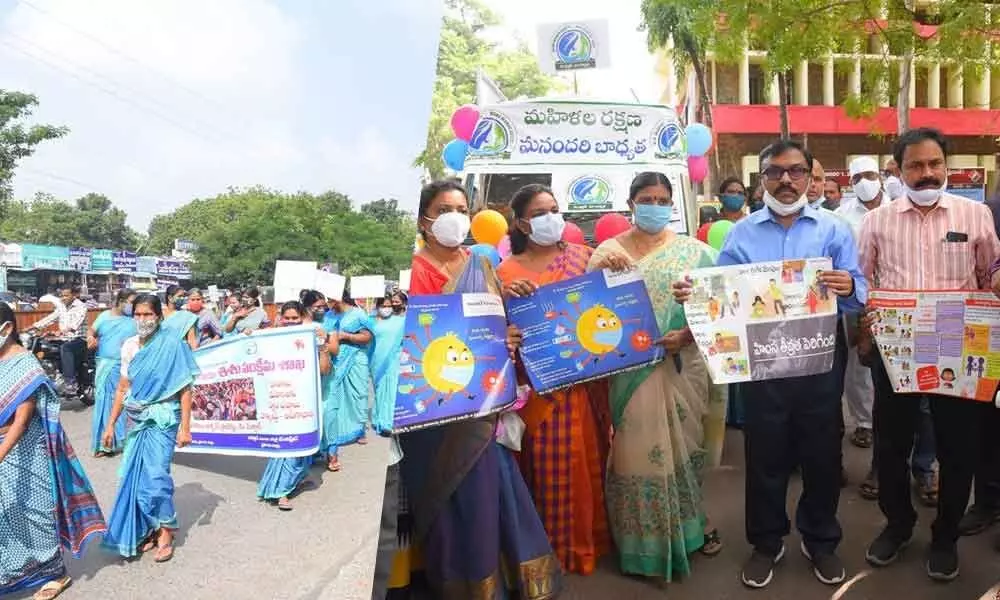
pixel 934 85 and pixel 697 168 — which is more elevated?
pixel 934 85

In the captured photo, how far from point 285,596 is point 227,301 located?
43 centimetres

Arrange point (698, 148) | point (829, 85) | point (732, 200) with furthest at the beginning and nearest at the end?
point (732, 200) → point (698, 148) → point (829, 85)

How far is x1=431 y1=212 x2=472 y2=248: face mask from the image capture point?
1.59 meters

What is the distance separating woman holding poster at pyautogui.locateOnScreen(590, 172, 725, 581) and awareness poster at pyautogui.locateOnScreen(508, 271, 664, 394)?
19cm

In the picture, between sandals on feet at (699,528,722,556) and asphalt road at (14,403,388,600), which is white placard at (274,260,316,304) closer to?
asphalt road at (14,403,388,600)

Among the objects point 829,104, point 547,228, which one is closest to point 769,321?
point 547,228

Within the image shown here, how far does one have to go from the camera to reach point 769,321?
195 centimetres

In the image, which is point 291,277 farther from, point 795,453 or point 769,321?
point 795,453

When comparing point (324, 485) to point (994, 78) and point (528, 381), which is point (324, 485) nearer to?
point (528, 381)

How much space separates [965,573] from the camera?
7.79ft

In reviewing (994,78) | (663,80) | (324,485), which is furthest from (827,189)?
(324,485)

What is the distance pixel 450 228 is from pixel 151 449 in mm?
770

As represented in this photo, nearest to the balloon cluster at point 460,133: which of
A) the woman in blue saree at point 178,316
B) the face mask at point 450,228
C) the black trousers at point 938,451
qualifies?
the face mask at point 450,228

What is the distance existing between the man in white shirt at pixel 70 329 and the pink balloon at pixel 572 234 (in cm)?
157
